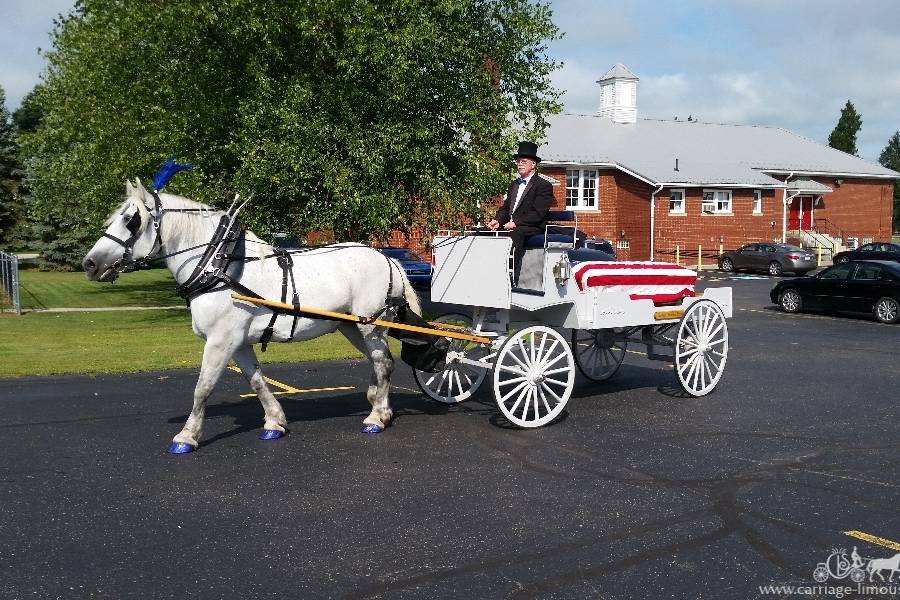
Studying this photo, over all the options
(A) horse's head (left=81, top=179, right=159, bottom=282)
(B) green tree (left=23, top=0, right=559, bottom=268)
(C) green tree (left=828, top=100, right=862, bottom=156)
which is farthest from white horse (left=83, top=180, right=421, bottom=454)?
(C) green tree (left=828, top=100, right=862, bottom=156)

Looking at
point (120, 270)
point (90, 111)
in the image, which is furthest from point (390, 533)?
point (90, 111)

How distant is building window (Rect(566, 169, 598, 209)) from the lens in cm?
4156

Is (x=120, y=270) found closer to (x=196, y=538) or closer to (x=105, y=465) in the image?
(x=105, y=465)

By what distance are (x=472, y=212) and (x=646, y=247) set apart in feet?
82.7

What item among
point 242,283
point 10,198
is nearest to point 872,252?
point 242,283

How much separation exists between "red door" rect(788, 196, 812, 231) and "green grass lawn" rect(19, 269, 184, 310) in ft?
115

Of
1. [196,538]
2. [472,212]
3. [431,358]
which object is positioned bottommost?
[196,538]

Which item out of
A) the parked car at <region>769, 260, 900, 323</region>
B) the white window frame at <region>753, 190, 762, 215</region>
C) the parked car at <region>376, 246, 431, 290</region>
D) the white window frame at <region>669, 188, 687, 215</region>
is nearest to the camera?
the parked car at <region>769, 260, 900, 323</region>

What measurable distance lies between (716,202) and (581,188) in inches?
327

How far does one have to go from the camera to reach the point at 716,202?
44594mm

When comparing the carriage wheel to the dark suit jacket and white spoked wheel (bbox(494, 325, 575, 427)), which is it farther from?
the dark suit jacket

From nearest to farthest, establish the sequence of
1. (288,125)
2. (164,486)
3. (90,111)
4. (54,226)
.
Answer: (164,486) < (288,125) < (90,111) < (54,226)

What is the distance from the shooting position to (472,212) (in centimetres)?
1998

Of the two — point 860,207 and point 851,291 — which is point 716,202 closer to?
point 860,207
